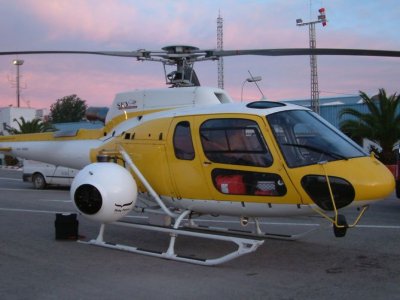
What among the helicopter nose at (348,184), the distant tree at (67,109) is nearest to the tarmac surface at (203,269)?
the helicopter nose at (348,184)

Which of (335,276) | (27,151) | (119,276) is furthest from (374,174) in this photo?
(27,151)

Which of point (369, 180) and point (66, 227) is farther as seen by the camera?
point (66, 227)

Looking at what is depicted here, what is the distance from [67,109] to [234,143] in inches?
3344

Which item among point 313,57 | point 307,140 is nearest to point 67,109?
point 313,57

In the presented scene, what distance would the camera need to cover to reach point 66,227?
31.8ft

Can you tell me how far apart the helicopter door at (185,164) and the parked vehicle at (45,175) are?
12.3 m

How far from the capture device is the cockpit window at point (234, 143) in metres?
7.36

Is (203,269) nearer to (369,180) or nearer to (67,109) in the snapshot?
(369,180)

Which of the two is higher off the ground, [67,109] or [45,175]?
[67,109]

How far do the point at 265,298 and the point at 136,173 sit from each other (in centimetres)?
344

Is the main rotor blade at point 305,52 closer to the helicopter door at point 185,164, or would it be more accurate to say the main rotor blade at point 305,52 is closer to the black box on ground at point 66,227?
the helicopter door at point 185,164

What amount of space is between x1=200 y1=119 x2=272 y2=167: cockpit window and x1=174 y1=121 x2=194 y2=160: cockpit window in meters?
0.27

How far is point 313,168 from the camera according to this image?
6996 millimetres

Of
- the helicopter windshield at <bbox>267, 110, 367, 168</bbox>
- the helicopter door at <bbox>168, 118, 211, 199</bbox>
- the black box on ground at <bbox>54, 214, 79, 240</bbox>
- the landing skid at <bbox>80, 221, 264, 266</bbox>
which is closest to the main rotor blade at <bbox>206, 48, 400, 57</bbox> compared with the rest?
the helicopter windshield at <bbox>267, 110, 367, 168</bbox>
